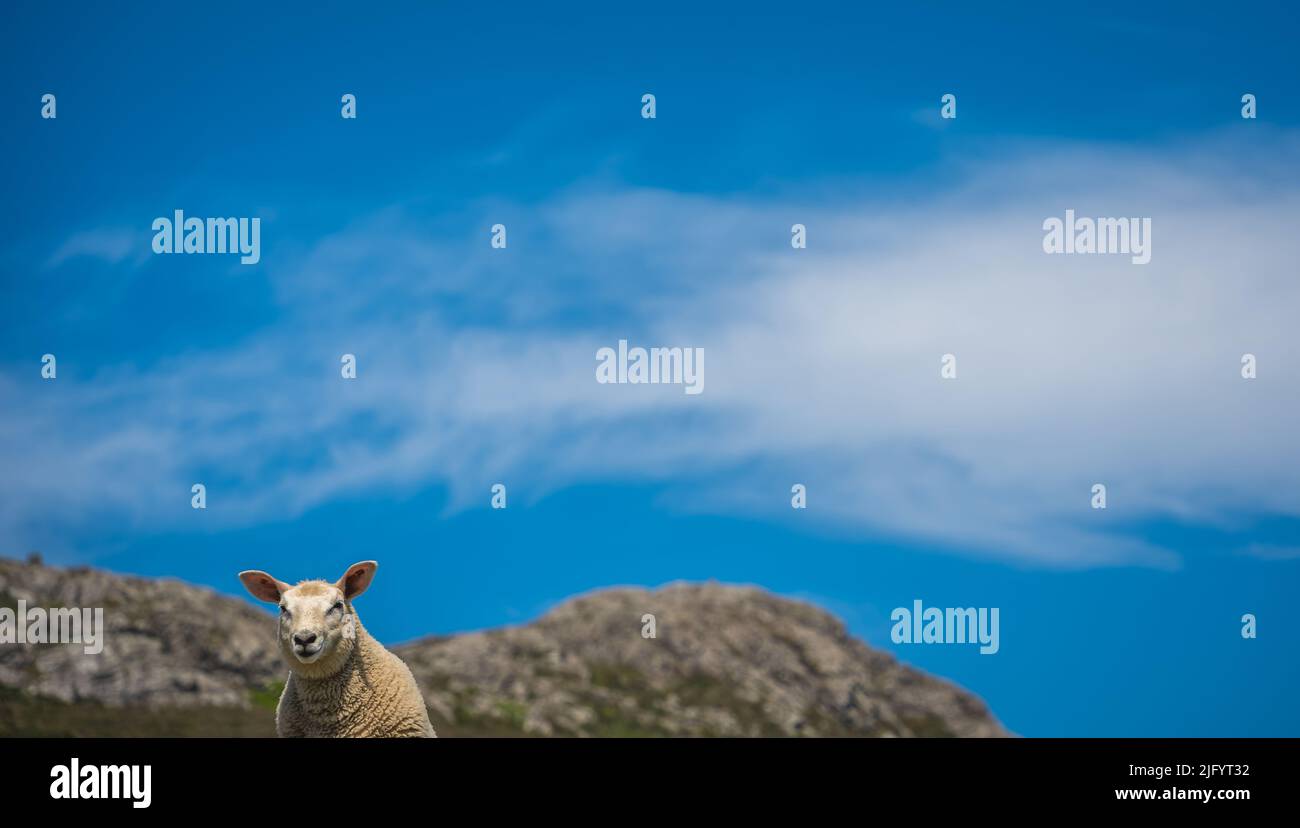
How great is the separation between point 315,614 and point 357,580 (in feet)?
4.23

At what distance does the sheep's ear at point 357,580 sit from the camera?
1059 inches

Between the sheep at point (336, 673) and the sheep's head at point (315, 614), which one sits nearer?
the sheep's head at point (315, 614)

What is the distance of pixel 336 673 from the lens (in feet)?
88.0

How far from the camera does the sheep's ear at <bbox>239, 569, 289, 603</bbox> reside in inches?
1056

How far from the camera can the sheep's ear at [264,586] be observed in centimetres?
2681

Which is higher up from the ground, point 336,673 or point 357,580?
point 357,580

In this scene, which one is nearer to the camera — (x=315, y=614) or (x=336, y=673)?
(x=315, y=614)

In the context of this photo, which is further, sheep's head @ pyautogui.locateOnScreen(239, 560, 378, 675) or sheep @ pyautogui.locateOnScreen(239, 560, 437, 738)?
sheep @ pyautogui.locateOnScreen(239, 560, 437, 738)
